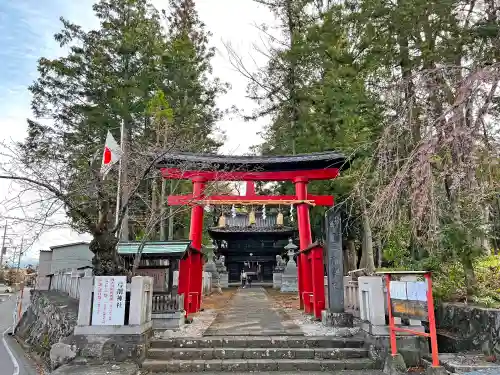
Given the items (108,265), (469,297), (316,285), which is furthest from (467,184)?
(108,265)

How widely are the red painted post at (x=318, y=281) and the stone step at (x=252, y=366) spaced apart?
326 cm

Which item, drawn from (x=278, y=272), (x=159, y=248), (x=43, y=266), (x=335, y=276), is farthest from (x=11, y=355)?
(x=278, y=272)

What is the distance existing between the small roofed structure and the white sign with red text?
2.07 meters

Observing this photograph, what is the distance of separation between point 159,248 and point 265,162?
19.2 feet

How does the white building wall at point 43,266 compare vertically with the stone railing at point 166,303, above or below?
above

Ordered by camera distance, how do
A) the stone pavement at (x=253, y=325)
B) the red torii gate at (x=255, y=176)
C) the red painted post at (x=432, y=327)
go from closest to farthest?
the red painted post at (x=432, y=327) < the stone pavement at (x=253, y=325) < the red torii gate at (x=255, y=176)

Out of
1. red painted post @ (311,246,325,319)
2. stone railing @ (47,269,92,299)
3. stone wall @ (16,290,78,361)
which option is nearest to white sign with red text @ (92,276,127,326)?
stone wall @ (16,290,78,361)

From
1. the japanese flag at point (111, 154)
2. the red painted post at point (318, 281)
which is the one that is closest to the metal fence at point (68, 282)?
the japanese flag at point (111, 154)

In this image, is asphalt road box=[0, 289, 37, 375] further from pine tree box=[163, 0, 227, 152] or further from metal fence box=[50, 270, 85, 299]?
pine tree box=[163, 0, 227, 152]

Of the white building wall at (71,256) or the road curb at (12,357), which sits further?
the white building wall at (71,256)

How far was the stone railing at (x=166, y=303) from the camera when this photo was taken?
852 cm

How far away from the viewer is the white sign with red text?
6.43 meters

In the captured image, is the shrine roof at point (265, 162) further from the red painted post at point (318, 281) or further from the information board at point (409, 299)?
the information board at point (409, 299)

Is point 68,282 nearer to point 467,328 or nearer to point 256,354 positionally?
point 256,354
